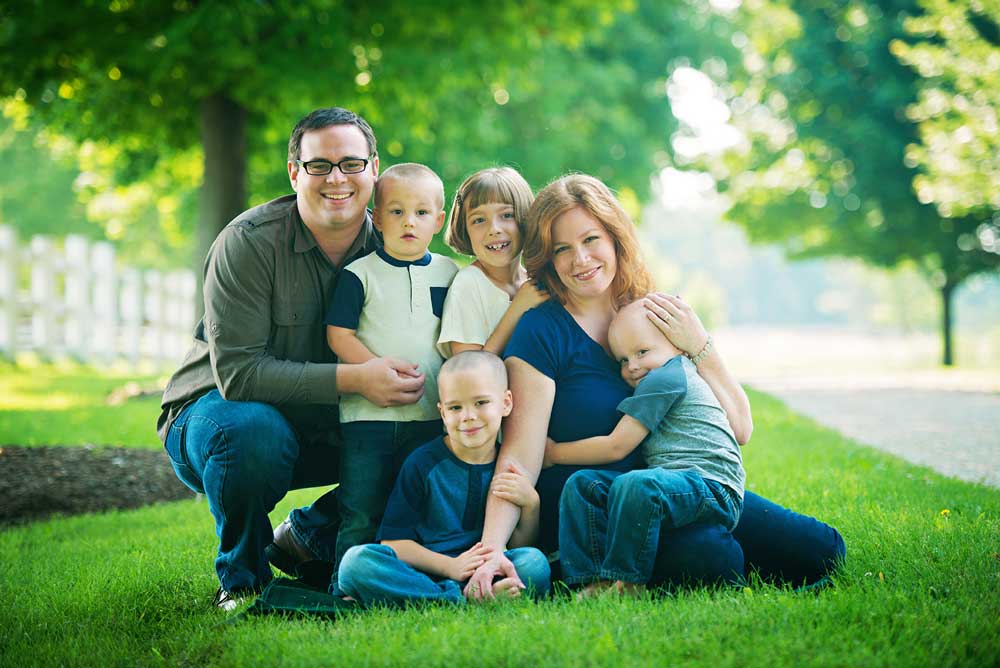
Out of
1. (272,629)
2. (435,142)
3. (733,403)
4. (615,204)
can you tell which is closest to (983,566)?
(733,403)

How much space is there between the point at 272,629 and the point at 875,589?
213 centimetres

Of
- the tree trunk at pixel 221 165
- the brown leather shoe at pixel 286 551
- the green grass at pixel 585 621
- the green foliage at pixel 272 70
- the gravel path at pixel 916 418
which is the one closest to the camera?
the green grass at pixel 585 621

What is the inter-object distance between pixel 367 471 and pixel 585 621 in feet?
3.89

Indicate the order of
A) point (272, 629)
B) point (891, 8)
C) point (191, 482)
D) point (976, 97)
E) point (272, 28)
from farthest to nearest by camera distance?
point (891, 8) < point (976, 97) < point (272, 28) < point (191, 482) < point (272, 629)

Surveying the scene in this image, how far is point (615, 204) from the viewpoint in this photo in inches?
157

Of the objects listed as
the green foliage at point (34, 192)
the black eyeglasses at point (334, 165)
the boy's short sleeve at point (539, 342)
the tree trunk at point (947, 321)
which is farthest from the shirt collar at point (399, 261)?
the green foliage at point (34, 192)

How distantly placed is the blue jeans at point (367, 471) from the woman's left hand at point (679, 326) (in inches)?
42.6

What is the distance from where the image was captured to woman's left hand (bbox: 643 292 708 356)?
3811 millimetres

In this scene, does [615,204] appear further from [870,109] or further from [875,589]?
[870,109]

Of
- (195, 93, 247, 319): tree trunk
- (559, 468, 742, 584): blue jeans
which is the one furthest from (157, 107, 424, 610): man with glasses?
(195, 93, 247, 319): tree trunk

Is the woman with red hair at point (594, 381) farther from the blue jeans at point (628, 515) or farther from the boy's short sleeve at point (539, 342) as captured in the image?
the blue jeans at point (628, 515)

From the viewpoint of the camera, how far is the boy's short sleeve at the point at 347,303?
391 centimetres

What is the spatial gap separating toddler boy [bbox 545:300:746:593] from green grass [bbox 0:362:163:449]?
5.69 m

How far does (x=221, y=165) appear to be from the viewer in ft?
34.2
